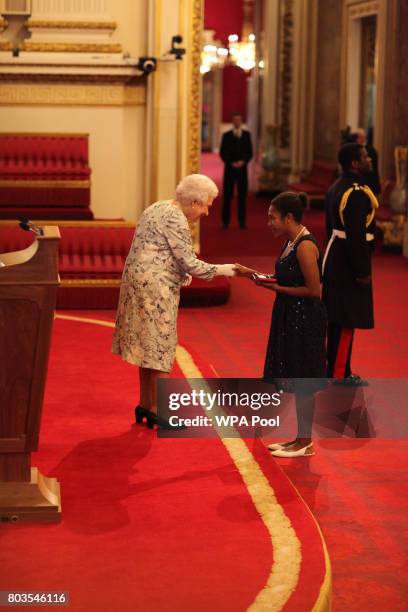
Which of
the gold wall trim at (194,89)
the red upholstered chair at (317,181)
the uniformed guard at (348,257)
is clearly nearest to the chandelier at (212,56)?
the red upholstered chair at (317,181)

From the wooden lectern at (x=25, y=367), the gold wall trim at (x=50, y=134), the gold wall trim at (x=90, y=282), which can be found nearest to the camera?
the wooden lectern at (x=25, y=367)

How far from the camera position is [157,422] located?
21.0 ft

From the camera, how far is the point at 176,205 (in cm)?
621

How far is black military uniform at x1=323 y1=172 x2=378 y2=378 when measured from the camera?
7.43 m

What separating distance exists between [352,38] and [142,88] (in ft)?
27.2

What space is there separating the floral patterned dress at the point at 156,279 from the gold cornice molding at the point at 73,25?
6681 mm

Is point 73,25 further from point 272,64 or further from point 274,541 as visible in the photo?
point 272,64

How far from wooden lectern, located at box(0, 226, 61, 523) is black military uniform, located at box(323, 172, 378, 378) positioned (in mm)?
2930

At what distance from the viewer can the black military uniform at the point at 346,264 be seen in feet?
24.4

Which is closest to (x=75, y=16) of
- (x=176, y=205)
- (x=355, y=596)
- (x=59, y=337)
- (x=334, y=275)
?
(x=59, y=337)

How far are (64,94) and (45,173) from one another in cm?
89

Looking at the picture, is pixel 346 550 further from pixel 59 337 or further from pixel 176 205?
pixel 59 337

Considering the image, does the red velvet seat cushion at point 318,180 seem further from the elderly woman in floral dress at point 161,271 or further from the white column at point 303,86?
the elderly woman in floral dress at point 161,271

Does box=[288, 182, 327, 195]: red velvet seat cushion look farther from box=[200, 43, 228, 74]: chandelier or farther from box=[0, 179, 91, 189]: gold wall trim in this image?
box=[200, 43, 228, 74]: chandelier
